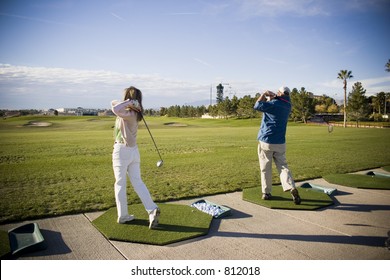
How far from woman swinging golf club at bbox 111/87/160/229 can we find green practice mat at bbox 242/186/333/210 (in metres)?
2.73

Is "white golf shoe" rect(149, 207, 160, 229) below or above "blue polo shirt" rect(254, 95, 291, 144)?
below

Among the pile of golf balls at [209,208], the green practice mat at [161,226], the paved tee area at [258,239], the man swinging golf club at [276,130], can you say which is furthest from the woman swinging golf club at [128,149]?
the man swinging golf club at [276,130]

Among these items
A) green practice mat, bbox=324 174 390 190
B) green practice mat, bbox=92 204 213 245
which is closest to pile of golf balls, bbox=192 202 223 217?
green practice mat, bbox=92 204 213 245

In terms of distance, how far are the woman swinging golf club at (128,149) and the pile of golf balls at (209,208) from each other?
4.16ft

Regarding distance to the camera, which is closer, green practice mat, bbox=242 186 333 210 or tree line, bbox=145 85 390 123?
green practice mat, bbox=242 186 333 210

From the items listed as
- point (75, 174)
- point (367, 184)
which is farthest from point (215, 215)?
point (75, 174)

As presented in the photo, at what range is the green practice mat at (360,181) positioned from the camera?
8.22 m

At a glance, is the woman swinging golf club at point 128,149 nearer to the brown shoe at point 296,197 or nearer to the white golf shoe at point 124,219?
the white golf shoe at point 124,219

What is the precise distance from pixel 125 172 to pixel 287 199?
3.95 m

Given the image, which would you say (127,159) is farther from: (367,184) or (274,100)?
(367,184)

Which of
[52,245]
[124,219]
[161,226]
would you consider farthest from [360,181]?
[52,245]

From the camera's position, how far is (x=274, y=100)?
6.30m

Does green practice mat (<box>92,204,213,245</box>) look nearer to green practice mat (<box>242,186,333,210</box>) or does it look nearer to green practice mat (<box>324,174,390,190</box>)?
green practice mat (<box>242,186,333,210</box>)

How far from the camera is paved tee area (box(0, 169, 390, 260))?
4.17 meters
